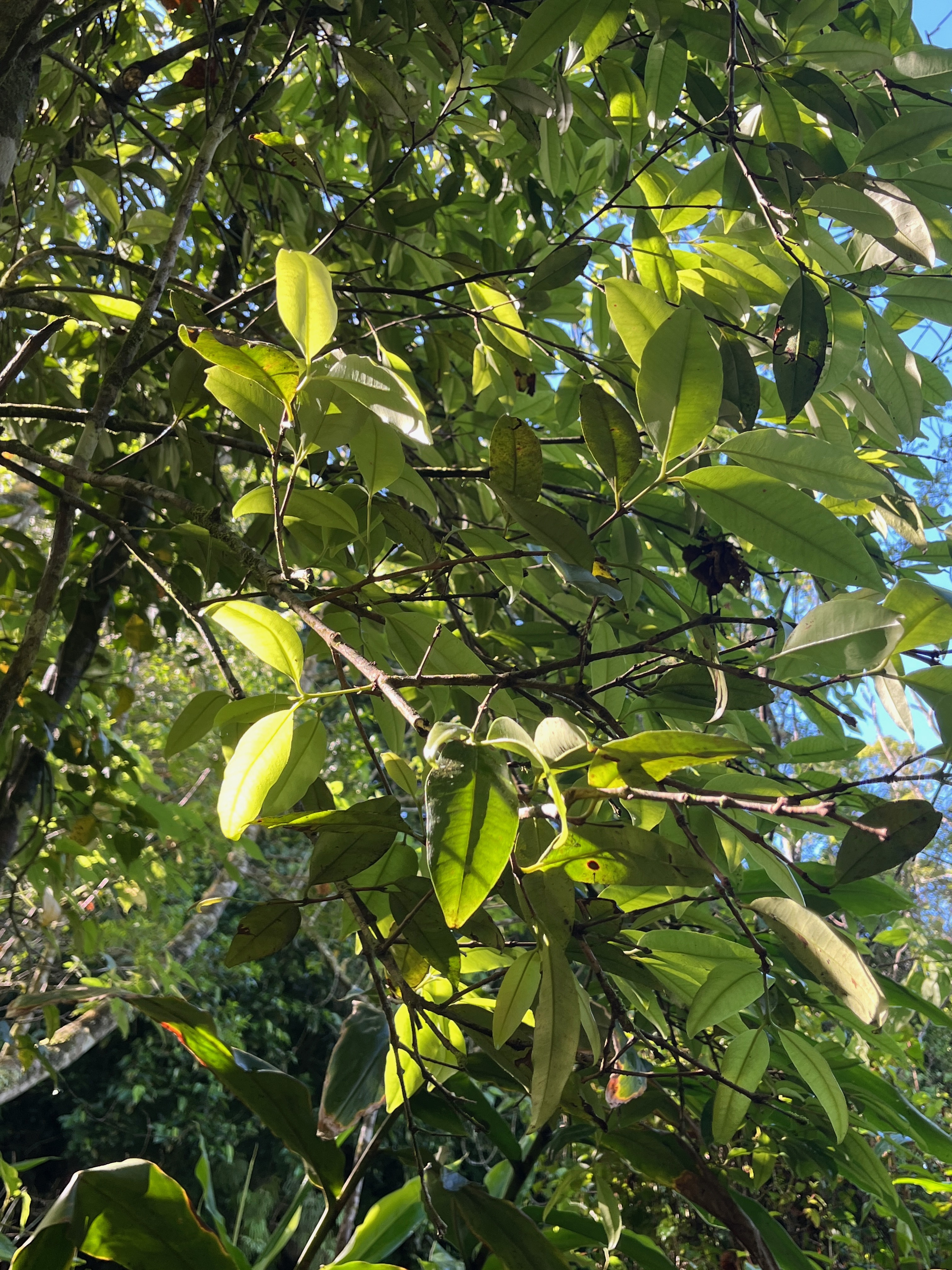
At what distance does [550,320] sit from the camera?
3.89ft

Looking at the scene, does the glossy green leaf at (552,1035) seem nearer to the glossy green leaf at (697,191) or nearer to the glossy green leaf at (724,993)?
the glossy green leaf at (724,993)

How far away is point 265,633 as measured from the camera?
40cm

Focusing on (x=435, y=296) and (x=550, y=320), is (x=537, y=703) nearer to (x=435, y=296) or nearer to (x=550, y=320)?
(x=435, y=296)

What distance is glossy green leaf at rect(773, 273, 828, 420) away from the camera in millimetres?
479

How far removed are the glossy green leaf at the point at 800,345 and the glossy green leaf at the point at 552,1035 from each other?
332 millimetres

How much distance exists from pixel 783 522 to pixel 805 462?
3cm

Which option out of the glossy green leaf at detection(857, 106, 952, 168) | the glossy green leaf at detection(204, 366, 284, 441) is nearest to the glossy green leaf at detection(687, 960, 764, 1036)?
the glossy green leaf at detection(204, 366, 284, 441)

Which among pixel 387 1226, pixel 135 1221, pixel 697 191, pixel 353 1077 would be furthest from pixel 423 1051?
pixel 697 191

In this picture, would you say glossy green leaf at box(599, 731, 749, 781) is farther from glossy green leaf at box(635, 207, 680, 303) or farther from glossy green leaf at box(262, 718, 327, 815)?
glossy green leaf at box(635, 207, 680, 303)

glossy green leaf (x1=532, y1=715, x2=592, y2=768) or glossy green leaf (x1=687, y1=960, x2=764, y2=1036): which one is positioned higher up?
glossy green leaf (x1=532, y1=715, x2=592, y2=768)

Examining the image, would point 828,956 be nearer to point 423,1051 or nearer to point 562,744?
point 562,744

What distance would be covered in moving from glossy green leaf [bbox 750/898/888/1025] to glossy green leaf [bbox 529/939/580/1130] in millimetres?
76

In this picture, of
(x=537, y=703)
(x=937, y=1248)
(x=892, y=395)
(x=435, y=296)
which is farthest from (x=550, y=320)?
(x=937, y=1248)

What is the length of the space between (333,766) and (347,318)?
419 cm
